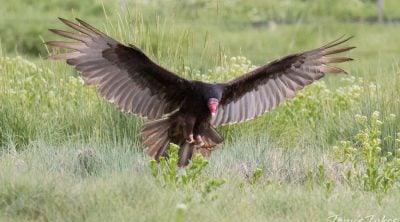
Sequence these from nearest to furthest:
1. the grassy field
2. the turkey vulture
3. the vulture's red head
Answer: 1. the grassy field
2. the vulture's red head
3. the turkey vulture

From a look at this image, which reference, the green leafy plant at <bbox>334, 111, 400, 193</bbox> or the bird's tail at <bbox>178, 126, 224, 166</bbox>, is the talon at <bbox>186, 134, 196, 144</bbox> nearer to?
the bird's tail at <bbox>178, 126, 224, 166</bbox>

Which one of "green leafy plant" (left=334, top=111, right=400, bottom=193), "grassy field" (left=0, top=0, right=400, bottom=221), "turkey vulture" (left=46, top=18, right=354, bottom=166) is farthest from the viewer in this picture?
"turkey vulture" (left=46, top=18, right=354, bottom=166)

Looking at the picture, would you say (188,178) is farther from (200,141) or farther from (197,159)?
(200,141)

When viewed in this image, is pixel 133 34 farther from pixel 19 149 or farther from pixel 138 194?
pixel 138 194

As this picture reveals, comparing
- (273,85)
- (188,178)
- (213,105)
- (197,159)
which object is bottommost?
(188,178)

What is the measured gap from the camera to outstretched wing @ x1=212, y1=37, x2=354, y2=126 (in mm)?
9016

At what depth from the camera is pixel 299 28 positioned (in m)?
19.3

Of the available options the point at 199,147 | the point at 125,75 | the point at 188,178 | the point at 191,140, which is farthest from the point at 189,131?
the point at 188,178

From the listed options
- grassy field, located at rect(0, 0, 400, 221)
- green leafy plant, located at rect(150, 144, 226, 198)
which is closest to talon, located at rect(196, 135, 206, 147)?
grassy field, located at rect(0, 0, 400, 221)

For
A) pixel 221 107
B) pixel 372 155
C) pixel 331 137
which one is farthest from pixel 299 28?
pixel 372 155

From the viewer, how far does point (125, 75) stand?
863 centimetres

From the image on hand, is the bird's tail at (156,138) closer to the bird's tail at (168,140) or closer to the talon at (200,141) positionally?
the bird's tail at (168,140)

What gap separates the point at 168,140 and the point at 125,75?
0.61 metres

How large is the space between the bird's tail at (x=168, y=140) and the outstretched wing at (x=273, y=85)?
36cm
